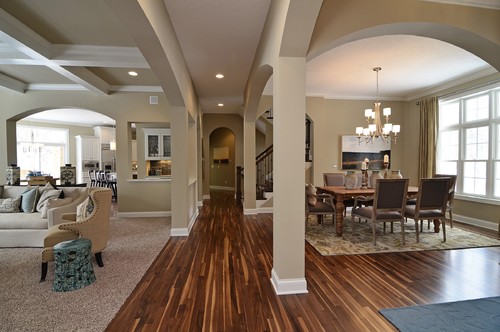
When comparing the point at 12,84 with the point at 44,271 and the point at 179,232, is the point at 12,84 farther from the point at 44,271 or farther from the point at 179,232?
the point at 179,232

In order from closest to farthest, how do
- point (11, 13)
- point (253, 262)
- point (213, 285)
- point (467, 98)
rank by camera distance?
point (213, 285) → point (11, 13) → point (253, 262) → point (467, 98)

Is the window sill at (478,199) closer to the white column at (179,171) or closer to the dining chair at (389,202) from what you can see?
the dining chair at (389,202)

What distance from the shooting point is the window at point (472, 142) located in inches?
197

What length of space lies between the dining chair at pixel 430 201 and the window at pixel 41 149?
11.6 metres

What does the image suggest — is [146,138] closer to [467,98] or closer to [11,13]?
[11,13]

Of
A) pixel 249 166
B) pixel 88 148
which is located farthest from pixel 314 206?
pixel 88 148

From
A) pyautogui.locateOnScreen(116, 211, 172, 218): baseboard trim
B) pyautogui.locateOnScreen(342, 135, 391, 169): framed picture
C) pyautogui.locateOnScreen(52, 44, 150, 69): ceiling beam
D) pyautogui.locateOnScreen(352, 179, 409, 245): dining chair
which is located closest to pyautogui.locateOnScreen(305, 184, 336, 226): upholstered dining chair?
pyautogui.locateOnScreen(352, 179, 409, 245): dining chair

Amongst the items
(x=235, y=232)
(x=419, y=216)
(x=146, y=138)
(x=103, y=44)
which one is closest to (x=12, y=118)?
(x=146, y=138)

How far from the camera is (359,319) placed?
2.12 meters

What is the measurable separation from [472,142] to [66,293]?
790 cm

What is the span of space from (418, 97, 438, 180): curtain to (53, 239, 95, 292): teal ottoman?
24.3 feet

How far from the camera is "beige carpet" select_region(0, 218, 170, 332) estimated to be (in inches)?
81.7

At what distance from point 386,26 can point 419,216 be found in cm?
316

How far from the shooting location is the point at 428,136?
618 cm
